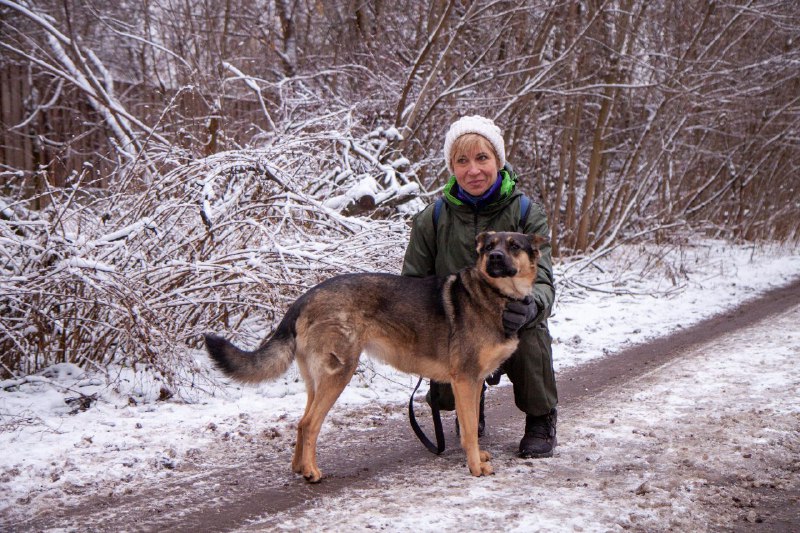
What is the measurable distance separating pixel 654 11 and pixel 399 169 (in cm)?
697

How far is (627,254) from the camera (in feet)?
42.7

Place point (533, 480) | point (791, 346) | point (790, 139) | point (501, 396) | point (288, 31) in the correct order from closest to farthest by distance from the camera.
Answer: point (533, 480), point (501, 396), point (791, 346), point (288, 31), point (790, 139)

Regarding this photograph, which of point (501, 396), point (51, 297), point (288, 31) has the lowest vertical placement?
point (501, 396)

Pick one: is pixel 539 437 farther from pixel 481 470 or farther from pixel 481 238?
pixel 481 238

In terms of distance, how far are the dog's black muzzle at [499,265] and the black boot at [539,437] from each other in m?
1.00

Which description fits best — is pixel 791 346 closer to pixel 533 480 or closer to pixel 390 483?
pixel 533 480

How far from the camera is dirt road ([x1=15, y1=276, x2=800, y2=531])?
3.12 metres

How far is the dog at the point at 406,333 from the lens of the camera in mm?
3629

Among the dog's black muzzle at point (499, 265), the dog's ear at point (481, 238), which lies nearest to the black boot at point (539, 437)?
the dog's black muzzle at point (499, 265)

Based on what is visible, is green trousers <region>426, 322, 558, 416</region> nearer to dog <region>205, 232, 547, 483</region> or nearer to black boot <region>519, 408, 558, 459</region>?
black boot <region>519, 408, 558, 459</region>

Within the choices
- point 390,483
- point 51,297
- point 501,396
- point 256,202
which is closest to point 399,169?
point 256,202

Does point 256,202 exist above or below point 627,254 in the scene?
above

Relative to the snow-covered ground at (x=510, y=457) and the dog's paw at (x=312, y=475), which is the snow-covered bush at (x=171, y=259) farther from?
the dog's paw at (x=312, y=475)

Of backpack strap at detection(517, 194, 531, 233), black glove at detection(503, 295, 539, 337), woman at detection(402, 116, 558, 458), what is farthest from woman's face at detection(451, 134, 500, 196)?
black glove at detection(503, 295, 539, 337)
